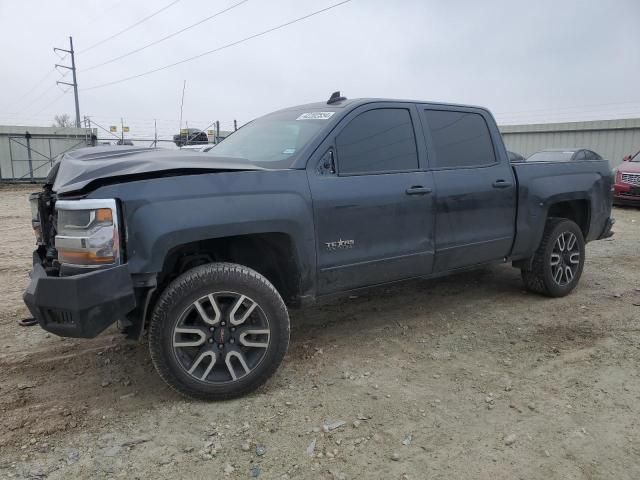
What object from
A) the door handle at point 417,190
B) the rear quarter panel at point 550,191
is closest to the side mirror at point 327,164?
the door handle at point 417,190

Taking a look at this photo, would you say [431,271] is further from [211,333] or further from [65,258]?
[65,258]

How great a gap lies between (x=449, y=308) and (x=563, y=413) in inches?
74.8

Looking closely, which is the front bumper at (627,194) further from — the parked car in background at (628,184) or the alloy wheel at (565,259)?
the alloy wheel at (565,259)

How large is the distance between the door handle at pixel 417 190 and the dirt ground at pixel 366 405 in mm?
1180

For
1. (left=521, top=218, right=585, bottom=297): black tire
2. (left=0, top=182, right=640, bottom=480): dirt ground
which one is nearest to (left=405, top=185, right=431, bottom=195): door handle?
(left=0, top=182, right=640, bottom=480): dirt ground

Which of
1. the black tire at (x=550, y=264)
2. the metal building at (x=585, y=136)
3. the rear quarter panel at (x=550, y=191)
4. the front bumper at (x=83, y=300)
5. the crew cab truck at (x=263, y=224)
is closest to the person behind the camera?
the front bumper at (x=83, y=300)

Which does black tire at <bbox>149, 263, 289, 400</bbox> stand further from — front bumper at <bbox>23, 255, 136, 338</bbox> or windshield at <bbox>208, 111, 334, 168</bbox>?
windshield at <bbox>208, 111, 334, 168</bbox>

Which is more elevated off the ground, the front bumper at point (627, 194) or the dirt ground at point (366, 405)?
the front bumper at point (627, 194)

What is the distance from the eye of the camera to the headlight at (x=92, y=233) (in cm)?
261

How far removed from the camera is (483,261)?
4414mm

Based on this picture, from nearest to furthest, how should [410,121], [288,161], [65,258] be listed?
[65,258] < [288,161] < [410,121]

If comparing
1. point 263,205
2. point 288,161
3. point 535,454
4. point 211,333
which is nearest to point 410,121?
point 288,161

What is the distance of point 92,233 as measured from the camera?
2.62 metres

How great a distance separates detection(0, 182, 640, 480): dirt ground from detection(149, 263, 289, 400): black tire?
137mm
